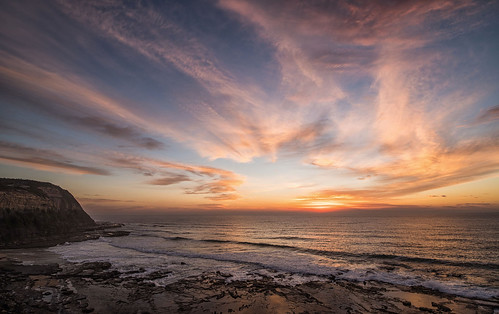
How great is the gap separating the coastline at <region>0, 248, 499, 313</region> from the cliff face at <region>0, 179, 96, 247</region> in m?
32.2

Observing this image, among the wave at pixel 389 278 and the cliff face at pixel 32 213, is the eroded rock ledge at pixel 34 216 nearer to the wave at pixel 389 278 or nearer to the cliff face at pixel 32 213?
the cliff face at pixel 32 213

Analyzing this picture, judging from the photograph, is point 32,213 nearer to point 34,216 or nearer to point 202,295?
point 34,216

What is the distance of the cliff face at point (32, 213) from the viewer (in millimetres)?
46906

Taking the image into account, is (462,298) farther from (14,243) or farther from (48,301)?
(14,243)

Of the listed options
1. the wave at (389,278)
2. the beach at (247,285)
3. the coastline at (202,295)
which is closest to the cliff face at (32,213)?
the beach at (247,285)

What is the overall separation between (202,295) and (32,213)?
2414 inches

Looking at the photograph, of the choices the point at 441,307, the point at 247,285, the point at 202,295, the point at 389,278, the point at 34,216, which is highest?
the point at 34,216

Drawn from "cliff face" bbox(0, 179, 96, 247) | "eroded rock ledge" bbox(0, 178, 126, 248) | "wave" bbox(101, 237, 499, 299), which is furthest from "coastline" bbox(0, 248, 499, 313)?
"cliff face" bbox(0, 179, 96, 247)

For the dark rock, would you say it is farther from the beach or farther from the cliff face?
the cliff face

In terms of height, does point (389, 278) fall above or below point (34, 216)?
below

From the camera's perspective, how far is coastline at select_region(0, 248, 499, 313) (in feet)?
50.5

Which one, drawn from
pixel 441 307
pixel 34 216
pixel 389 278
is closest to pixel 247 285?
pixel 441 307

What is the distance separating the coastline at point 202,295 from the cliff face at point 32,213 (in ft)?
106

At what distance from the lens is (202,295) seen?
59.2 ft
